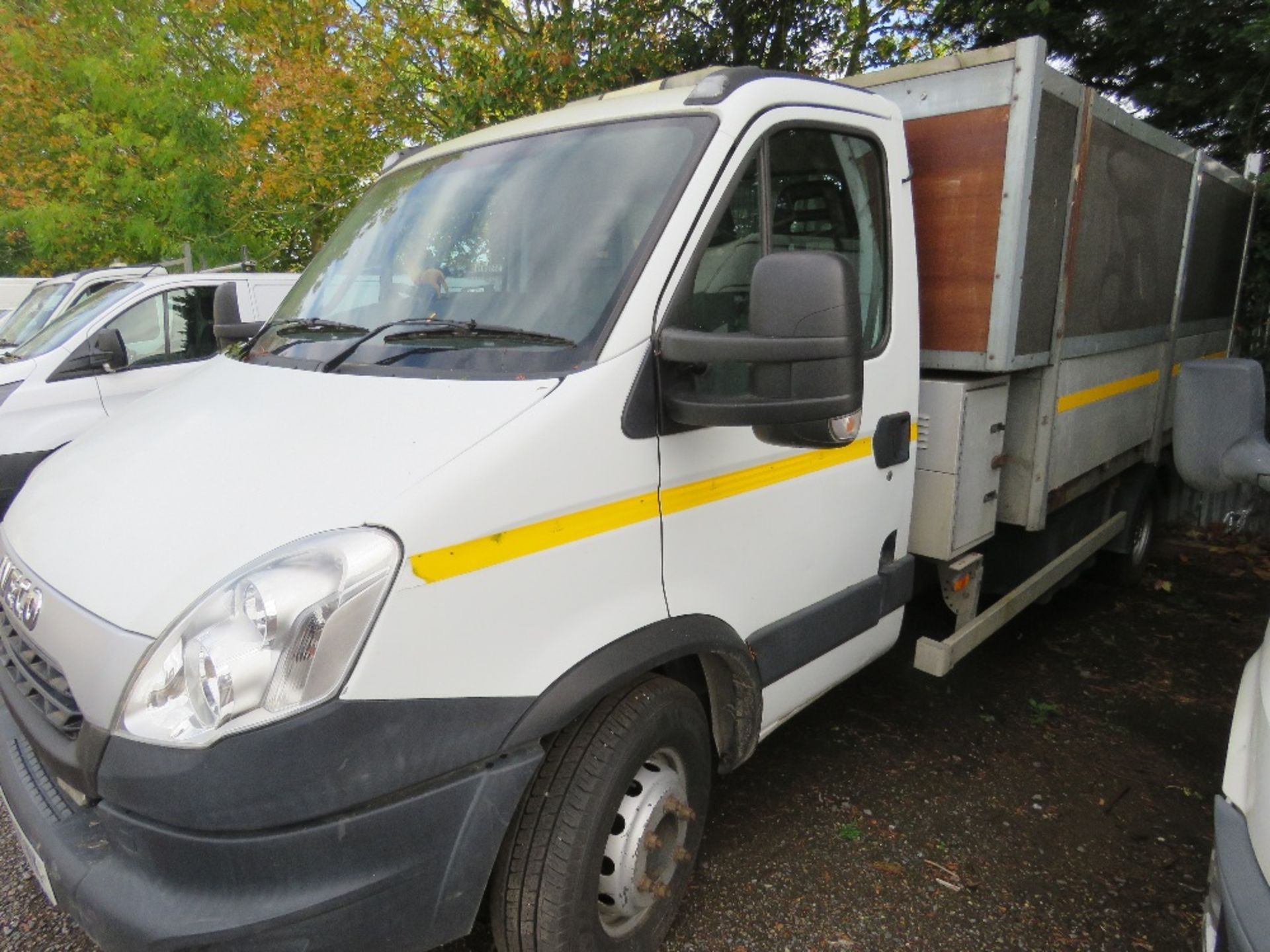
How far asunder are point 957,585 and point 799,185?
1723mm

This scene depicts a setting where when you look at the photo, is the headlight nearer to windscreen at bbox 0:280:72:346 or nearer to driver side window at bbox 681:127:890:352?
driver side window at bbox 681:127:890:352

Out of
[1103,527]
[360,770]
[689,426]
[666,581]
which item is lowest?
[1103,527]

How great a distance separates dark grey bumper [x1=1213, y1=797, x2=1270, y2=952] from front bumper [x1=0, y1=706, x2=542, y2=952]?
4.23 ft

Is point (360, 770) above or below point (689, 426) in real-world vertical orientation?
below

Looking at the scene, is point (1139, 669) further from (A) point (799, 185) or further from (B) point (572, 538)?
(B) point (572, 538)

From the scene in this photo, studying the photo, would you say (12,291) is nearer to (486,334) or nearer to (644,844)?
(486,334)

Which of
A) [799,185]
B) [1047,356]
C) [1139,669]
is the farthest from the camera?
[1139,669]

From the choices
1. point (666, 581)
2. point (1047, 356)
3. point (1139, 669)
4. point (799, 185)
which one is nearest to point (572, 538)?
point (666, 581)

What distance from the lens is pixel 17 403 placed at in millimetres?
6008

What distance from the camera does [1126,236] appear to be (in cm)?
396

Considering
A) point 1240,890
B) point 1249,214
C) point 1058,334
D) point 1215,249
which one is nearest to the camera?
point 1240,890

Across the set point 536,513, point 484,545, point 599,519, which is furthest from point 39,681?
point 599,519

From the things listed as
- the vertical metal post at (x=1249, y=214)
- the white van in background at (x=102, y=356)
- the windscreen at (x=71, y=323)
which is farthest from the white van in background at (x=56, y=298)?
the vertical metal post at (x=1249, y=214)

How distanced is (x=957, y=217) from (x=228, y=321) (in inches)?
116
